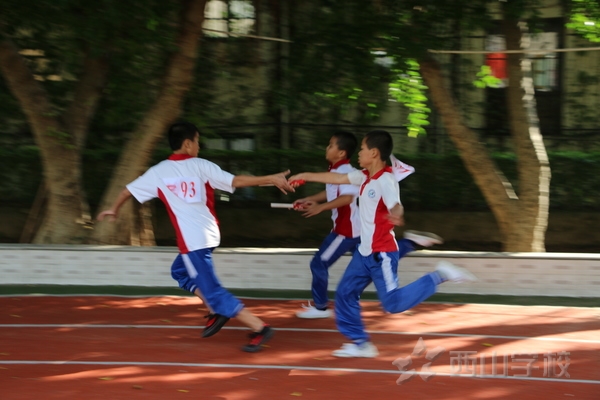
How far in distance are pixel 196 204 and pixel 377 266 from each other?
5.59 ft

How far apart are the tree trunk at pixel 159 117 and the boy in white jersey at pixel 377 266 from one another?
4.49 meters

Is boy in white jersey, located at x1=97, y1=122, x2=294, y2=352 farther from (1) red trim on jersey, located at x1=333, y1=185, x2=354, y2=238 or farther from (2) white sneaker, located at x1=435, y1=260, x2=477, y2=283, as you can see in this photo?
(2) white sneaker, located at x1=435, y1=260, x2=477, y2=283

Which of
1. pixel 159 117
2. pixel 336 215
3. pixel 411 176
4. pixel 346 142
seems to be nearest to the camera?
pixel 346 142

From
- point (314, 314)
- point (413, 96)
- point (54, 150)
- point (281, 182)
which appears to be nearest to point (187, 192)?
point (281, 182)

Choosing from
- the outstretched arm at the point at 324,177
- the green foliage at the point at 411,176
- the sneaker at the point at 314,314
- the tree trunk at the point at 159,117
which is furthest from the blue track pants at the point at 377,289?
the green foliage at the point at 411,176

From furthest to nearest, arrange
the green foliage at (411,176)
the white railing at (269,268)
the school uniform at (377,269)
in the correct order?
the green foliage at (411,176) → the white railing at (269,268) → the school uniform at (377,269)

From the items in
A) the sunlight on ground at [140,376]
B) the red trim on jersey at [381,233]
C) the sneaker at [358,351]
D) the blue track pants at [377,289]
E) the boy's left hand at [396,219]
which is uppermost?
the boy's left hand at [396,219]

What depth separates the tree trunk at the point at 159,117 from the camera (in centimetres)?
1062

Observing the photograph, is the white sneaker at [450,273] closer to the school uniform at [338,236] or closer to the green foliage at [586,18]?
the school uniform at [338,236]

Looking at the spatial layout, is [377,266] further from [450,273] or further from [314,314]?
[314,314]

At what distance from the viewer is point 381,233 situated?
21.7 ft

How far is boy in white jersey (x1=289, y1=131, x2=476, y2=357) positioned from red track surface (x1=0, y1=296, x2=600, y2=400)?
415 millimetres

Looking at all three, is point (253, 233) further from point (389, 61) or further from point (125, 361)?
point (125, 361)

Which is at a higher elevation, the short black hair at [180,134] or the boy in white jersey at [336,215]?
the short black hair at [180,134]
